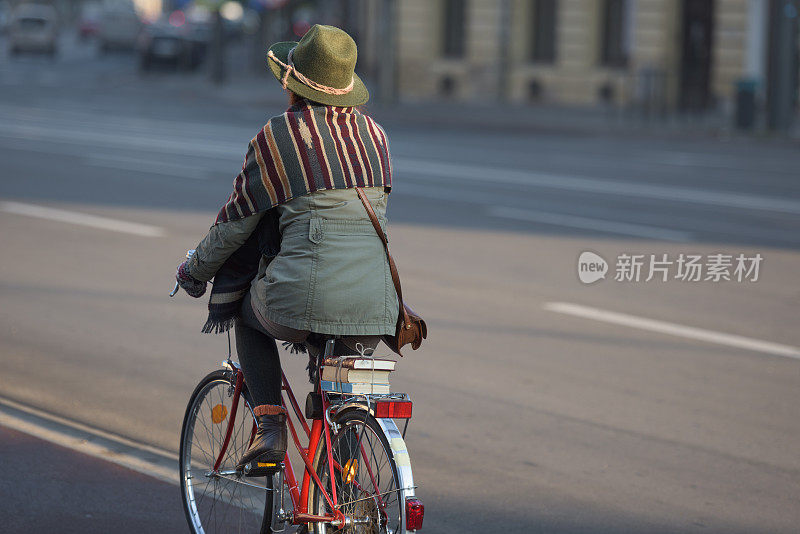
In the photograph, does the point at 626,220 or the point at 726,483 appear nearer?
the point at 726,483

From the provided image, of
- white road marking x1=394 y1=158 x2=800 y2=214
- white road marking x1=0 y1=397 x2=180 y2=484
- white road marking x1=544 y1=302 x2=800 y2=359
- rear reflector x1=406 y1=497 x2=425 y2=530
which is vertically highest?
rear reflector x1=406 y1=497 x2=425 y2=530

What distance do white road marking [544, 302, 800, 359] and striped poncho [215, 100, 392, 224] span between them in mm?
4602

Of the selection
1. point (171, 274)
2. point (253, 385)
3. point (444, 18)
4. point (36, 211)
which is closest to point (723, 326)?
point (171, 274)

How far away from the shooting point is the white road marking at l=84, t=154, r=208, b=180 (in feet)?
54.7

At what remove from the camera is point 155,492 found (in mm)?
5148

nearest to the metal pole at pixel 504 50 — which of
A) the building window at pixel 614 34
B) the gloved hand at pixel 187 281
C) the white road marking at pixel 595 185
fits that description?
the building window at pixel 614 34

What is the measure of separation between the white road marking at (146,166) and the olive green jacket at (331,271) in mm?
12616

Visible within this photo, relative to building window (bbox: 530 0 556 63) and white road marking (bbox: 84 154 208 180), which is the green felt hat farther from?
building window (bbox: 530 0 556 63)

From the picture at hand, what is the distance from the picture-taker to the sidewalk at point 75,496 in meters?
4.79

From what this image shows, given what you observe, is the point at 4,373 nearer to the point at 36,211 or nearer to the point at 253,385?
the point at 253,385

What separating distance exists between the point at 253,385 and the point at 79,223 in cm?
845

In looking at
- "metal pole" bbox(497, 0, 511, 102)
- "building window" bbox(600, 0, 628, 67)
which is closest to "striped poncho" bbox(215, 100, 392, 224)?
"building window" bbox(600, 0, 628, 67)

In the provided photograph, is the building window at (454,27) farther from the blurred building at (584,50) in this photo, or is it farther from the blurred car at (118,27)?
the blurred car at (118,27)

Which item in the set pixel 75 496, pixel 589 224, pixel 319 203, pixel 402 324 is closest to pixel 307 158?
pixel 319 203
